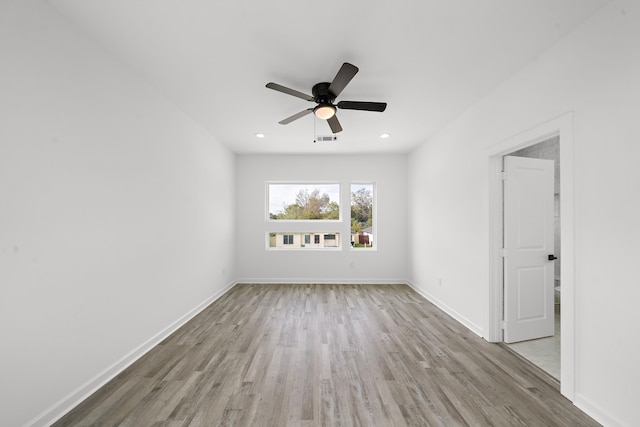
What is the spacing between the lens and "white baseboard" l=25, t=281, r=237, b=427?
5.51ft

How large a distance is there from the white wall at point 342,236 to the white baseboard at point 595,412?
366 cm

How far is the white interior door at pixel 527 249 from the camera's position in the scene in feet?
9.43

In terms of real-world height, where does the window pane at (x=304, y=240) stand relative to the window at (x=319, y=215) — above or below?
below

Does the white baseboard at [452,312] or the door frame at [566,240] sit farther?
the white baseboard at [452,312]

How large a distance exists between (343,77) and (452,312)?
3294 millimetres

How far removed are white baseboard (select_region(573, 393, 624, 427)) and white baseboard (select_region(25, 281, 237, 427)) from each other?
352 cm

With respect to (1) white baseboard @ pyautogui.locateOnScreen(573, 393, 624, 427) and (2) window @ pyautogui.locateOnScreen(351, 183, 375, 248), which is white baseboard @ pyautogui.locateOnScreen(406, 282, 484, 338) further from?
(2) window @ pyautogui.locateOnScreen(351, 183, 375, 248)

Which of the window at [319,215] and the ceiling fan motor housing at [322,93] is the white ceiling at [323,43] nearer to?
the ceiling fan motor housing at [322,93]

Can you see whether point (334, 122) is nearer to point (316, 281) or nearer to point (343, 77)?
point (343, 77)

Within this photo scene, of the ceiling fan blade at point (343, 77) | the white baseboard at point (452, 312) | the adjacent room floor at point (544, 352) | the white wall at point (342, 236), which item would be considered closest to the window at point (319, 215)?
the white wall at point (342, 236)

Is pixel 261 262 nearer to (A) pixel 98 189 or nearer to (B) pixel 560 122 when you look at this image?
(A) pixel 98 189

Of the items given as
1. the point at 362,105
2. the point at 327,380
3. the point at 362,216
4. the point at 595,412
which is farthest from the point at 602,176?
the point at 362,216

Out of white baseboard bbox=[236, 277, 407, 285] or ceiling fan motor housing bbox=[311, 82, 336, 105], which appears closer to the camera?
ceiling fan motor housing bbox=[311, 82, 336, 105]

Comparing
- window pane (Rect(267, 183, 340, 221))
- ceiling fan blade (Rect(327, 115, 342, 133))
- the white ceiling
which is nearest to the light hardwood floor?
ceiling fan blade (Rect(327, 115, 342, 133))
